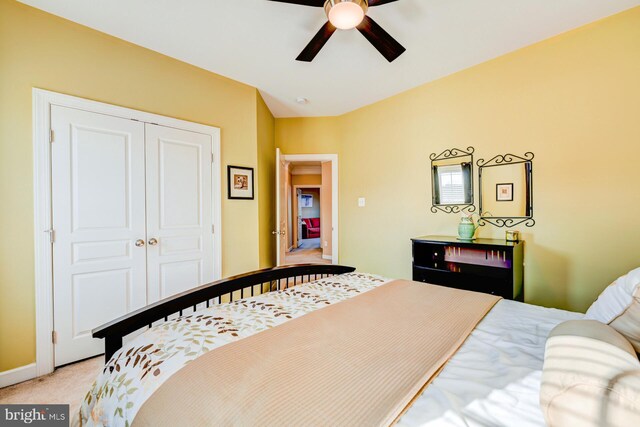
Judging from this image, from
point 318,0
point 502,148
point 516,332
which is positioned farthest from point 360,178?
point 516,332

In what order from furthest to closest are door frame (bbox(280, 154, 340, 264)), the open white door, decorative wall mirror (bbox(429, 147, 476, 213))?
door frame (bbox(280, 154, 340, 264))
the open white door
decorative wall mirror (bbox(429, 147, 476, 213))

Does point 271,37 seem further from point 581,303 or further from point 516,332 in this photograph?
point 581,303

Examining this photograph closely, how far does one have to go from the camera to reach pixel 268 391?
0.67m

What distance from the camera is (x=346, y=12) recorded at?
1444 millimetres

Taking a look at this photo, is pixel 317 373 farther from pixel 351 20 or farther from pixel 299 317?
pixel 351 20

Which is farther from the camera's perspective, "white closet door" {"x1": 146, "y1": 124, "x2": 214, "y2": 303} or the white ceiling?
"white closet door" {"x1": 146, "y1": 124, "x2": 214, "y2": 303}

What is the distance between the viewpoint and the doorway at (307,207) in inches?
140

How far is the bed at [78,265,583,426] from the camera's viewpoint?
63 cm

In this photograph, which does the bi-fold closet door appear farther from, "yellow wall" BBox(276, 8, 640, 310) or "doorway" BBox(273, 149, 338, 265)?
"yellow wall" BBox(276, 8, 640, 310)

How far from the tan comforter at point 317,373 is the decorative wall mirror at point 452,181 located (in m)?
1.79

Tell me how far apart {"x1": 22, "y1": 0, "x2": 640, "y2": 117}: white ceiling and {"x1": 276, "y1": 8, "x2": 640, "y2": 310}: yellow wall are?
0.62 feet

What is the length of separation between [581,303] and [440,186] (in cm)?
147

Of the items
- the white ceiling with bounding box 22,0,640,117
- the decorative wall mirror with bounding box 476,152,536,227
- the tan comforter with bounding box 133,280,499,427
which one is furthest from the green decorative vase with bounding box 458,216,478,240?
the white ceiling with bounding box 22,0,640,117

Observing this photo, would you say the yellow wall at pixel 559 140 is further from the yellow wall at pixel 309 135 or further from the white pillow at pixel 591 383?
the white pillow at pixel 591 383
